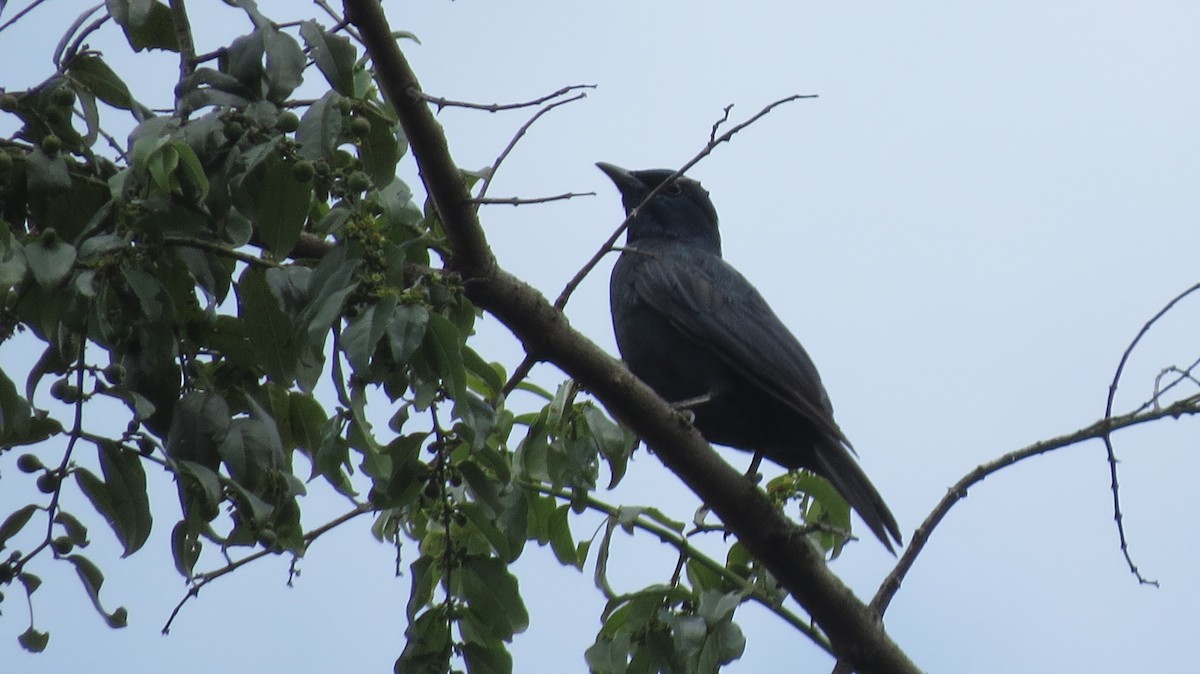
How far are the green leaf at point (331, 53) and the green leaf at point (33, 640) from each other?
127cm

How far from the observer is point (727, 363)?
5102mm

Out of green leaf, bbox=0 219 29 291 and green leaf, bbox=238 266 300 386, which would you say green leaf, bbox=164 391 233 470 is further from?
green leaf, bbox=0 219 29 291

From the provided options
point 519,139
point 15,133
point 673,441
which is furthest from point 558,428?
point 15,133

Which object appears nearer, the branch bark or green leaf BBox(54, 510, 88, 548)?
green leaf BBox(54, 510, 88, 548)

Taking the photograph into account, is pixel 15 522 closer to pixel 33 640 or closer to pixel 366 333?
pixel 33 640

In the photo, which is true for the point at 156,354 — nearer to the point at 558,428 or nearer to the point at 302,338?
the point at 302,338

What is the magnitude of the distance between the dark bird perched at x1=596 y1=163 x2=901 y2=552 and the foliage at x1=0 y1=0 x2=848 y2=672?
2007mm

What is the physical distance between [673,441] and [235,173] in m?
1.53

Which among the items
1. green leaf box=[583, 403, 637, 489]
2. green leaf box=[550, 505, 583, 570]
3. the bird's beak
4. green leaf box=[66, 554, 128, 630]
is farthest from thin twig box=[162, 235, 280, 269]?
the bird's beak

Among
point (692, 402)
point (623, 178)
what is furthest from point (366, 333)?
point (623, 178)

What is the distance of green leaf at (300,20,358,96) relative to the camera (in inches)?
107

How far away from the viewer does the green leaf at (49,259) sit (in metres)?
2.25

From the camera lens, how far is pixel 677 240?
20.4 ft

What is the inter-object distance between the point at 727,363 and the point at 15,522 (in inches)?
120
